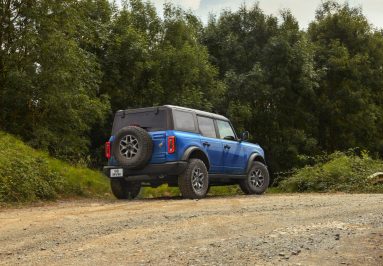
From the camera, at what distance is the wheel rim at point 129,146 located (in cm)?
973

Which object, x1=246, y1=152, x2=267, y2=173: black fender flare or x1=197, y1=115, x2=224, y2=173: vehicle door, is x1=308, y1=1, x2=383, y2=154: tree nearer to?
x1=246, y1=152, x2=267, y2=173: black fender flare

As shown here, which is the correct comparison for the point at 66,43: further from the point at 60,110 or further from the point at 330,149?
the point at 330,149

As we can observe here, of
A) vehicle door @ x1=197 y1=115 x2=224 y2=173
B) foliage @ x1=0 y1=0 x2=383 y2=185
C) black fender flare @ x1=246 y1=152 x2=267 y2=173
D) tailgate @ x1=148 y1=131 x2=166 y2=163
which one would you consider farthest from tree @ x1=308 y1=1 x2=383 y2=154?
tailgate @ x1=148 y1=131 x2=166 y2=163

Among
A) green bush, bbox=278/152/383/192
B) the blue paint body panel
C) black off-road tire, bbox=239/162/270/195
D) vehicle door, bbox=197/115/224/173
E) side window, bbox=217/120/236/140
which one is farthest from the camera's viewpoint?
green bush, bbox=278/152/383/192

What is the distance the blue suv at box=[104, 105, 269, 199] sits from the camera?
31.7ft

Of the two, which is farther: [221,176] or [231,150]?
[231,150]

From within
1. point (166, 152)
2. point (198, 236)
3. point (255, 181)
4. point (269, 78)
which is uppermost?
point (269, 78)

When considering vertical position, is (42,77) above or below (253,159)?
above

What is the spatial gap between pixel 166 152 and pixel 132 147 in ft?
2.29

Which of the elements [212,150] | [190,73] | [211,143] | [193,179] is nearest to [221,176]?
[212,150]

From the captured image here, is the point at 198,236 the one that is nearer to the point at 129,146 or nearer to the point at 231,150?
the point at 129,146

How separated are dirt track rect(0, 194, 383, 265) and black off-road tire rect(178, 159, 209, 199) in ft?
6.79

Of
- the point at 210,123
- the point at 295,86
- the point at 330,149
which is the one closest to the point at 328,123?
the point at 330,149

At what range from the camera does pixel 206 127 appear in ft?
35.7
